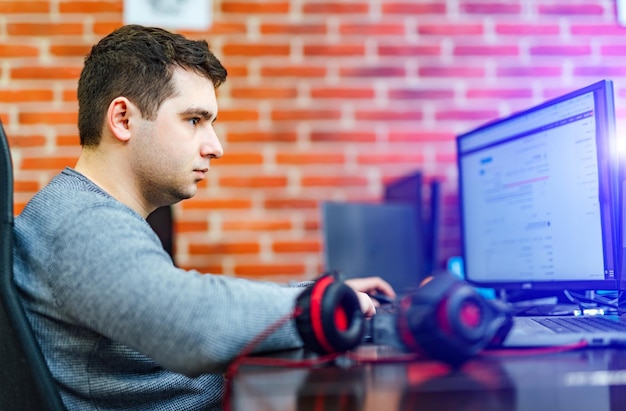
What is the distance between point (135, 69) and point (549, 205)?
0.92 metres

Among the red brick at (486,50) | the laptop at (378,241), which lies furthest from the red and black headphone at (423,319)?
the red brick at (486,50)

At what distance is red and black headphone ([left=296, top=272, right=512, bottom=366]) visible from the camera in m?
0.72

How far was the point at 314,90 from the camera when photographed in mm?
2141

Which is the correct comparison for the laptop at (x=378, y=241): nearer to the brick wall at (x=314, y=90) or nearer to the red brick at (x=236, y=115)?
the brick wall at (x=314, y=90)

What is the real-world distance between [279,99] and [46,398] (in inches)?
56.8

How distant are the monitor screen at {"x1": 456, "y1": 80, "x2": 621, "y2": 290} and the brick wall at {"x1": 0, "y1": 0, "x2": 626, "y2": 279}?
414 millimetres

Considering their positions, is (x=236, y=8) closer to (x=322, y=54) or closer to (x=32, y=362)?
(x=322, y=54)

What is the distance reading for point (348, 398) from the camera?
0.66 meters

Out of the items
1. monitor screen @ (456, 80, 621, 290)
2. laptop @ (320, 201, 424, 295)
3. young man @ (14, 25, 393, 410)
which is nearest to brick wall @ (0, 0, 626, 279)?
laptop @ (320, 201, 424, 295)

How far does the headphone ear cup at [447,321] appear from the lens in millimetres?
715

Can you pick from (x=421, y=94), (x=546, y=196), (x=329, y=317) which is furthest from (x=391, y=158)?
(x=329, y=317)

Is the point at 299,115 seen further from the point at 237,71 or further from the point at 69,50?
the point at 69,50

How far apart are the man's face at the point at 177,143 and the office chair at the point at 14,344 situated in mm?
251

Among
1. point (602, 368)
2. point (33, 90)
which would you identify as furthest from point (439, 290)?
point (33, 90)
